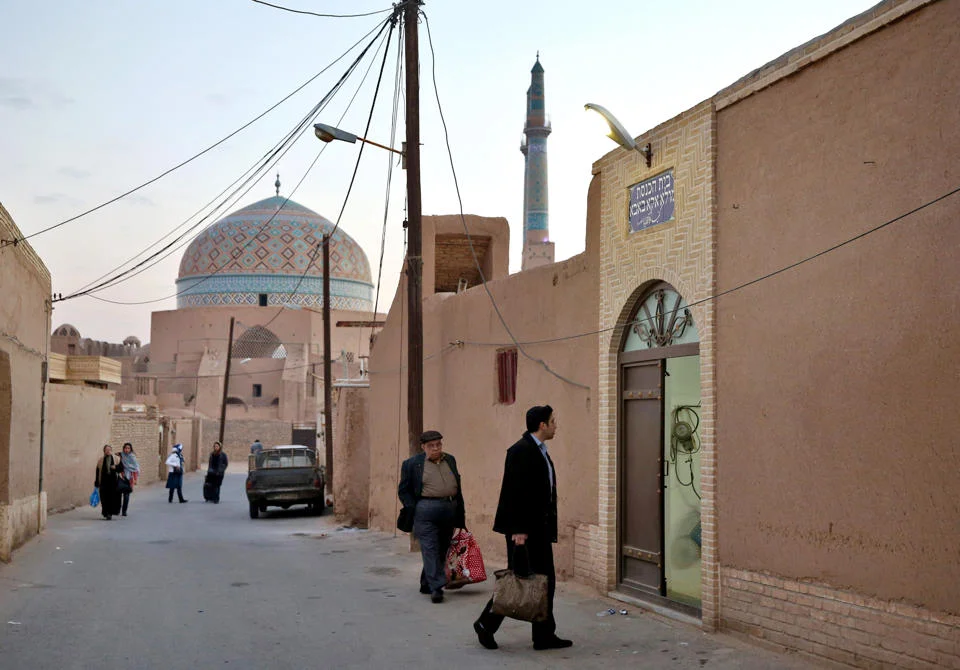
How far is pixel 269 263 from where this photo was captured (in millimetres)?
59781

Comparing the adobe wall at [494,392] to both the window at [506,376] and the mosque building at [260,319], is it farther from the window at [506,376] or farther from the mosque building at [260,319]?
the mosque building at [260,319]

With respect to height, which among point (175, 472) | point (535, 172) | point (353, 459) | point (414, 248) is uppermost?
point (535, 172)

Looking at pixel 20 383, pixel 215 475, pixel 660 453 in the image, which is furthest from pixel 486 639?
pixel 215 475

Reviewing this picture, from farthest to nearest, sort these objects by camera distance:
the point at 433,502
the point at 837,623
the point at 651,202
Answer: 1. the point at 433,502
2. the point at 651,202
3. the point at 837,623

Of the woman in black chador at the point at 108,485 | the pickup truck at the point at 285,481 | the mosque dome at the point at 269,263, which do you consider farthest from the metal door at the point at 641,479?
the mosque dome at the point at 269,263

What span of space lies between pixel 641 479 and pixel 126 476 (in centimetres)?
1421

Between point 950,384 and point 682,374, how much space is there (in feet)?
10.1

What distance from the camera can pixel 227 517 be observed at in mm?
20453

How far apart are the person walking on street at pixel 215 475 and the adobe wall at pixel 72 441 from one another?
8.36 ft

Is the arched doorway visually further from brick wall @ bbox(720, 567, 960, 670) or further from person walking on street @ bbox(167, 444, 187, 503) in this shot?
person walking on street @ bbox(167, 444, 187, 503)

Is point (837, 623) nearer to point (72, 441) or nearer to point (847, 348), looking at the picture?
point (847, 348)

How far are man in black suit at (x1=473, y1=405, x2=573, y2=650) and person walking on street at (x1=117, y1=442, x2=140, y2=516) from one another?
1455cm

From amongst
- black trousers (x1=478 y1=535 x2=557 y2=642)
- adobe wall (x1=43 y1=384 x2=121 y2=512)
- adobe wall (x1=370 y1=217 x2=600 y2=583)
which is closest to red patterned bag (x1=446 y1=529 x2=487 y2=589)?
adobe wall (x1=370 y1=217 x2=600 y2=583)

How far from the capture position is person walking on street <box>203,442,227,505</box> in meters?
24.5
